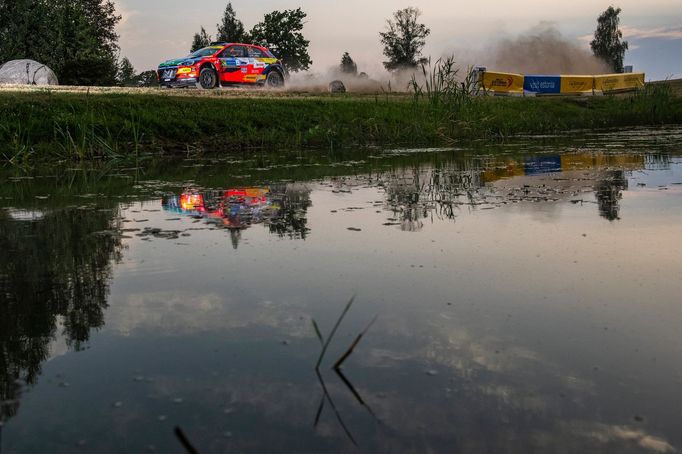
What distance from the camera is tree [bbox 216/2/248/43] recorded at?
248 ft

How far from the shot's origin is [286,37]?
7644 centimetres

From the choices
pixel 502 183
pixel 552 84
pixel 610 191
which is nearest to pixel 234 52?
pixel 552 84

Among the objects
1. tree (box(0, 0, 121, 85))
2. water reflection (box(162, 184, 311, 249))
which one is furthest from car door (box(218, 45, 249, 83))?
water reflection (box(162, 184, 311, 249))

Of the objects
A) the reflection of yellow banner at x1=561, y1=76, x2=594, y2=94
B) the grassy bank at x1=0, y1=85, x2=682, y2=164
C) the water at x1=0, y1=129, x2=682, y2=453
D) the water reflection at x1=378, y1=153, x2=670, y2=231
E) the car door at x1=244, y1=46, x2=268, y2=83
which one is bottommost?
the water at x1=0, y1=129, x2=682, y2=453

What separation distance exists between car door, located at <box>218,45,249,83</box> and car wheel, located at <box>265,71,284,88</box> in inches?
49.8

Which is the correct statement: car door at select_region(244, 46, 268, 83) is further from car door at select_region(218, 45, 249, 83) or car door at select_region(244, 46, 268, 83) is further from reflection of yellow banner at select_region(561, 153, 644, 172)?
reflection of yellow banner at select_region(561, 153, 644, 172)

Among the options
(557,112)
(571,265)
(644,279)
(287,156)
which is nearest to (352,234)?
(571,265)

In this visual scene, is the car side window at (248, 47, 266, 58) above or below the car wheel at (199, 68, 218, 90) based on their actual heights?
above

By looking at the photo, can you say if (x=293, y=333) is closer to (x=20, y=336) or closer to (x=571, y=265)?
(x=20, y=336)

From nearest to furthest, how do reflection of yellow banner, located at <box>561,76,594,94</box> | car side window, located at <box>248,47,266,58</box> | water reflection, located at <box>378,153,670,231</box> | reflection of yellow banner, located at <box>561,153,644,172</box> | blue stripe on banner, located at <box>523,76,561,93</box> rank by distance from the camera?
water reflection, located at <box>378,153,670,231</box> < reflection of yellow banner, located at <box>561,153,644,172</box> < car side window, located at <box>248,47,266,58</box> < blue stripe on banner, located at <box>523,76,561,93</box> < reflection of yellow banner, located at <box>561,76,594,94</box>

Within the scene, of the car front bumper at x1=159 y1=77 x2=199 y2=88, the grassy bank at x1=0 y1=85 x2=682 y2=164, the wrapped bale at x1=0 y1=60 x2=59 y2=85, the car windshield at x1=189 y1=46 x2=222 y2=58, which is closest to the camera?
the grassy bank at x1=0 y1=85 x2=682 y2=164

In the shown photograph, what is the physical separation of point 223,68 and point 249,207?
20.0 metres

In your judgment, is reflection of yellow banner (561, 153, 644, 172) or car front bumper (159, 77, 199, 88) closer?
reflection of yellow banner (561, 153, 644, 172)

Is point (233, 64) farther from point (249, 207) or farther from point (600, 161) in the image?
point (249, 207)
